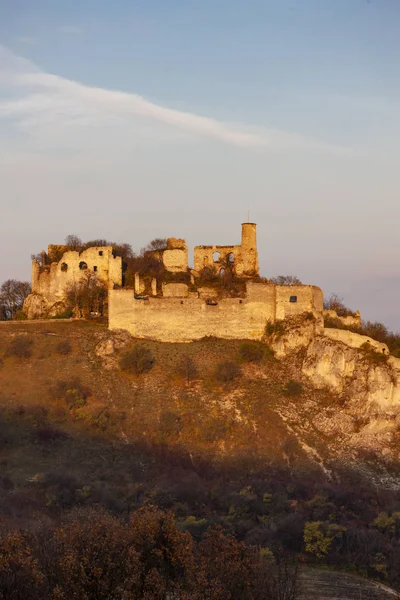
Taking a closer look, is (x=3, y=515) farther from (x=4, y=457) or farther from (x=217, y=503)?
(x=217, y=503)

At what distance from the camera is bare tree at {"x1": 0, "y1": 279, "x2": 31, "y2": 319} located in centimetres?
6875

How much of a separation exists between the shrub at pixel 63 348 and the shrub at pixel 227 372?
8.97 meters

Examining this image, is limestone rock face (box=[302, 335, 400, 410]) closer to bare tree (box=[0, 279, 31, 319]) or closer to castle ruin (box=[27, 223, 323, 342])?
castle ruin (box=[27, 223, 323, 342])

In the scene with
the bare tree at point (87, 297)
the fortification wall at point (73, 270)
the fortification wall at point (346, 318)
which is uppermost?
the fortification wall at point (73, 270)

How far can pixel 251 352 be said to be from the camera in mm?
56875

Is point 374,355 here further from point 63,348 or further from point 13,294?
point 13,294

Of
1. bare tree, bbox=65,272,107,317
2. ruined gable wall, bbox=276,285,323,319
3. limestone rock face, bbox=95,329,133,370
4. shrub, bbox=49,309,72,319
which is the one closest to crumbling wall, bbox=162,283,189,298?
limestone rock face, bbox=95,329,133,370

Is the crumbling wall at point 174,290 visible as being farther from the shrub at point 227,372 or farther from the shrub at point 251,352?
the shrub at point 227,372

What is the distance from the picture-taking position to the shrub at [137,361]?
55719 millimetres

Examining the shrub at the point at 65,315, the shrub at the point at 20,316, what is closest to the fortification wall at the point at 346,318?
the shrub at the point at 65,315

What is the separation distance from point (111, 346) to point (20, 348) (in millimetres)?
5314

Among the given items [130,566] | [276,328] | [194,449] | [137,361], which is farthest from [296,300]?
[130,566]

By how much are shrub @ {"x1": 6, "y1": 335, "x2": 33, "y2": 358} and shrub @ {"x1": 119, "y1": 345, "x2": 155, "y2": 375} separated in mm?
5680

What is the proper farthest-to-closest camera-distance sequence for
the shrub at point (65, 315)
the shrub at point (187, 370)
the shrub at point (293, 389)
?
the shrub at point (65, 315)
the shrub at point (187, 370)
the shrub at point (293, 389)
